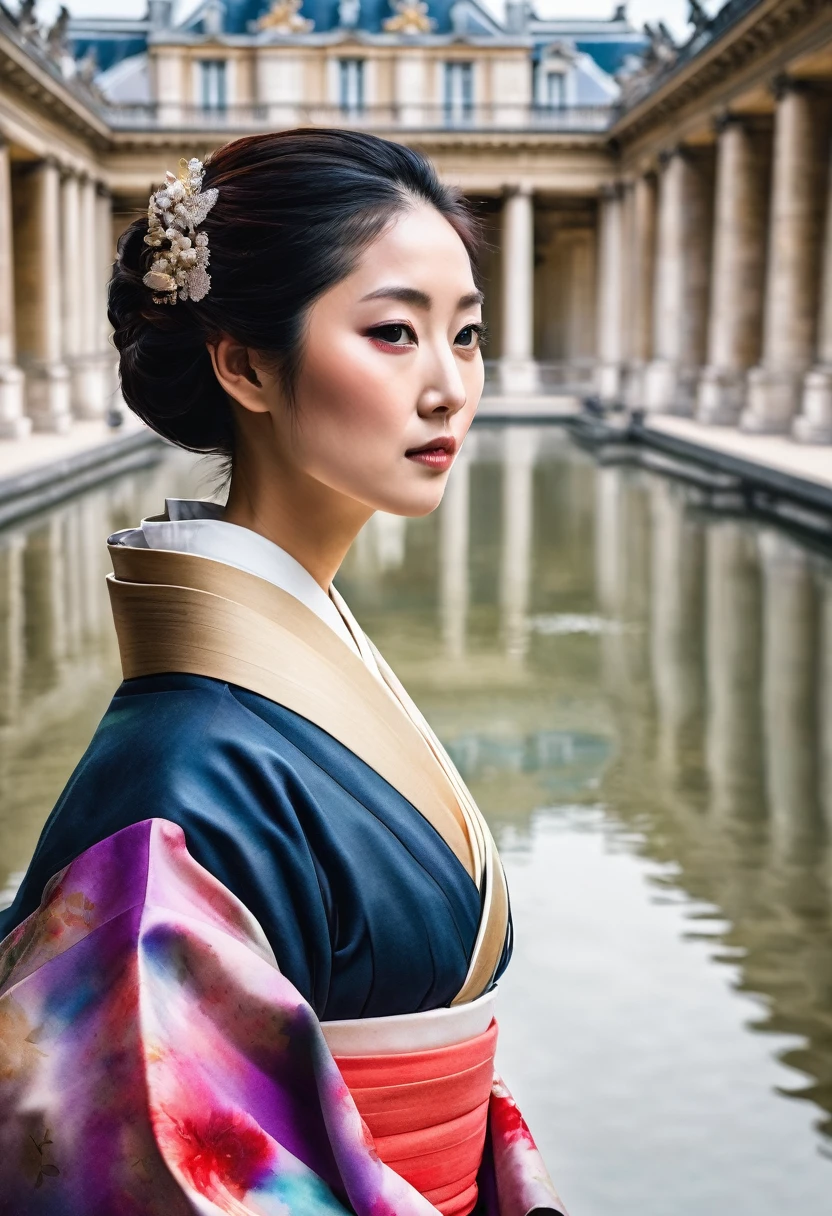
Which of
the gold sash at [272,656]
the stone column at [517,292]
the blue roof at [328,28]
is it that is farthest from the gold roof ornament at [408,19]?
the gold sash at [272,656]

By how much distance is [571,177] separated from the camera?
50125mm

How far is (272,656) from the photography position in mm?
1677

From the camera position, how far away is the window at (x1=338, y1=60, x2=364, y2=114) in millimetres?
54344

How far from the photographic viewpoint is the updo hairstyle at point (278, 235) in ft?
5.59

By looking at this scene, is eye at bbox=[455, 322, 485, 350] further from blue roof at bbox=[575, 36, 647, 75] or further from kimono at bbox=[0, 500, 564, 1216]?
blue roof at bbox=[575, 36, 647, 75]

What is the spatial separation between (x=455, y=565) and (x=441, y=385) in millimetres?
12929

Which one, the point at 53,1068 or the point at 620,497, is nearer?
the point at 53,1068

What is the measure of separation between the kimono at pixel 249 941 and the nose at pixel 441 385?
0.25m

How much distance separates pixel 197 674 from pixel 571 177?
50.7 metres

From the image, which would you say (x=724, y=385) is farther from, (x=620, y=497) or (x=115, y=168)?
(x=115, y=168)

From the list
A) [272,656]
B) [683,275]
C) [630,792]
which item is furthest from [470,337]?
[683,275]

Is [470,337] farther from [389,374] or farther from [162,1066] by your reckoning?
[162,1066]

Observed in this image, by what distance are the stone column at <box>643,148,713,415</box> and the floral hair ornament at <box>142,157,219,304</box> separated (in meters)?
38.1

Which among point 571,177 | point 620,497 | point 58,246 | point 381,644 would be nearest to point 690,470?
point 620,497
